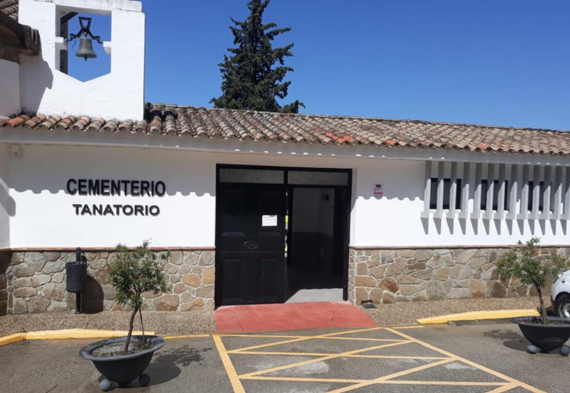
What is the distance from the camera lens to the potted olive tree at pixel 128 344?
5.43 metres

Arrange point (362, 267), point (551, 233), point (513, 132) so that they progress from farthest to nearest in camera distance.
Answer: point (513, 132)
point (551, 233)
point (362, 267)

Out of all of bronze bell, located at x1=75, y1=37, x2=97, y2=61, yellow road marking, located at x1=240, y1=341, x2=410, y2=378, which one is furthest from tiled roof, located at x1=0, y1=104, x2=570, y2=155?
yellow road marking, located at x1=240, y1=341, x2=410, y2=378

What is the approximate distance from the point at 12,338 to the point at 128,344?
9.98 ft

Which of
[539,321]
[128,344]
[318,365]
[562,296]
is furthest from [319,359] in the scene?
[562,296]

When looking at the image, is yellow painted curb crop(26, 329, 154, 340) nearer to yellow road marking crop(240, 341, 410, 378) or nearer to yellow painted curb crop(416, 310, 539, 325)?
yellow road marking crop(240, 341, 410, 378)

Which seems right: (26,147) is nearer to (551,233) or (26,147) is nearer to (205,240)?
(205,240)

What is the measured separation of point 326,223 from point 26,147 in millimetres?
8817

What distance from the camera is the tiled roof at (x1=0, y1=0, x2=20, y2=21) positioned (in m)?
9.58

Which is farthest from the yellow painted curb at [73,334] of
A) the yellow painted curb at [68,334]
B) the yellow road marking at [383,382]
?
the yellow road marking at [383,382]

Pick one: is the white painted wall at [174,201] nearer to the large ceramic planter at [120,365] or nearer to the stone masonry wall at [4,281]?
the stone masonry wall at [4,281]

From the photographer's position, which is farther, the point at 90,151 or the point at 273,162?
the point at 273,162

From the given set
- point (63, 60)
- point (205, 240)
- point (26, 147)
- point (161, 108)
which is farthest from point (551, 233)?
point (63, 60)

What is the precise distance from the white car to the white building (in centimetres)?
167

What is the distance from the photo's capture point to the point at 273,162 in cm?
977
